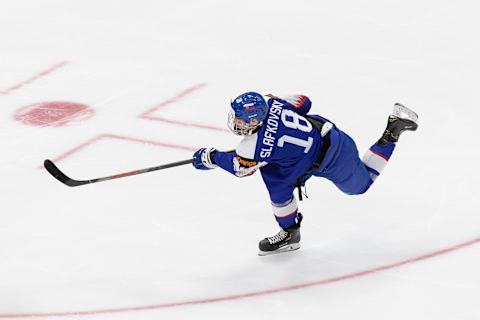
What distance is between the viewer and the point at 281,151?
16.2 feet

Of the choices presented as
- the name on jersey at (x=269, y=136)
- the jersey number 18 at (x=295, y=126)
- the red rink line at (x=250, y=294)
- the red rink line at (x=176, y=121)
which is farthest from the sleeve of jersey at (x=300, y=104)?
the red rink line at (x=176, y=121)

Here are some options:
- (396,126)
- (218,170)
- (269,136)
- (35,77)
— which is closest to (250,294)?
(269,136)

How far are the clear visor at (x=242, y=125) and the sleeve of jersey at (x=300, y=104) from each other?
1.21 feet

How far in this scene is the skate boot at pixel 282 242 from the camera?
5.30m

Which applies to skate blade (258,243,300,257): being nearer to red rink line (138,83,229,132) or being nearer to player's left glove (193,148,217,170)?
player's left glove (193,148,217,170)

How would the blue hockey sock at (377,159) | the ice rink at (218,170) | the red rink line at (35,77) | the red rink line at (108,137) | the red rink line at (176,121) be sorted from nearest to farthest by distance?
the ice rink at (218,170), the blue hockey sock at (377,159), the red rink line at (108,137), the red rink line at (176,121), the red rink line at (35,77)

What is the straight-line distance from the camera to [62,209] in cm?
586

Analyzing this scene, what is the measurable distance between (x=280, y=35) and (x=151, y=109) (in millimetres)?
1535

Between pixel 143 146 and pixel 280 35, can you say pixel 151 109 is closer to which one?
pixel 143 146

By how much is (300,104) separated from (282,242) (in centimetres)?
66

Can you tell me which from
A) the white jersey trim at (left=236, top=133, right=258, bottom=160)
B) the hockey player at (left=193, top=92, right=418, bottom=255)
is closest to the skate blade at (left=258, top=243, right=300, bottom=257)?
the hockey player at (left=193, top=92, right=418, bottom=255)

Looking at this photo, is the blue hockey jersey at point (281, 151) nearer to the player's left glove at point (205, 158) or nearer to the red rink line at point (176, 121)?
the player's left glove at point (205, 158)

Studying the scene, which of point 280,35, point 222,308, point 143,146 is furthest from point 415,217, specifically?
point 280,35

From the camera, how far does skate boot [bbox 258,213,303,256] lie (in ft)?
17.4
